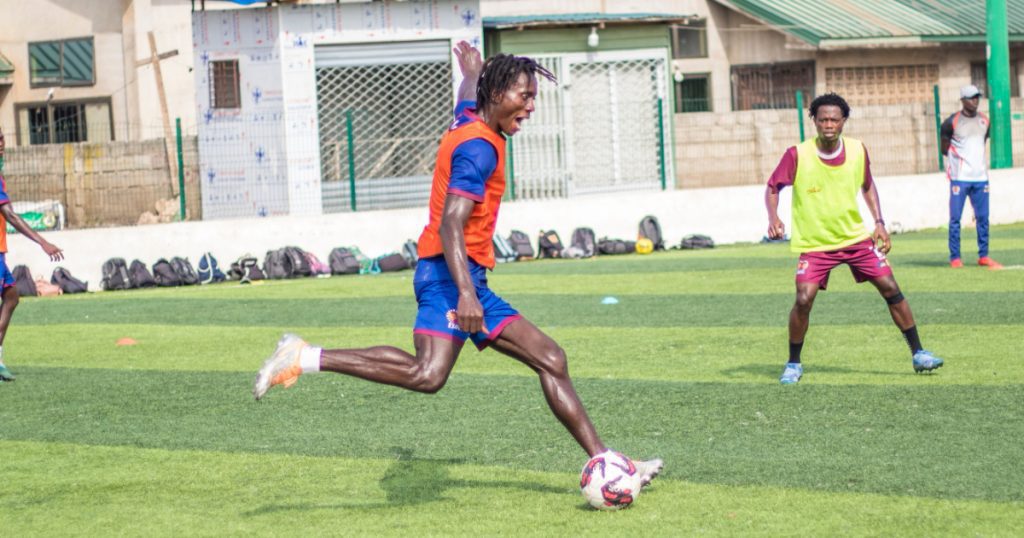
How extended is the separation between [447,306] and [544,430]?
2.13 meters

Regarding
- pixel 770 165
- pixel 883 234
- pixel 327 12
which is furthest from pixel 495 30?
pixel 883 234

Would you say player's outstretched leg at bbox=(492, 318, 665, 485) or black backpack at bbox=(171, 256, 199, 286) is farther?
black backpack at bbox=(171, 256, 199, 286)

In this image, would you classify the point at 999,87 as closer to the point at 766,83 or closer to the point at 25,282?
the point at 766,83

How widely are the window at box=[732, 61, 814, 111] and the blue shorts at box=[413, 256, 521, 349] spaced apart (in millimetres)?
28589

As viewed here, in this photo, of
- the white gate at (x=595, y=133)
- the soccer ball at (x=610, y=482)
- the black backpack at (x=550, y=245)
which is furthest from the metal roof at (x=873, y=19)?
the soccer ball at (x=610, y=482)

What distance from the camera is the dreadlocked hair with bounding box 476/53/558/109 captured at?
6617mm

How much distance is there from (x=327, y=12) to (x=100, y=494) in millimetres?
19817

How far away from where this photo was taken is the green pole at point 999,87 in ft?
90.0

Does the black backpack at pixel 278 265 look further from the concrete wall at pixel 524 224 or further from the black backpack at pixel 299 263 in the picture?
the concrete wall at pixel 524 224

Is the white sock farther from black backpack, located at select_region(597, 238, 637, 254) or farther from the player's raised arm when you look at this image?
black backpack, located at select_region(597, 238, 637, 254)


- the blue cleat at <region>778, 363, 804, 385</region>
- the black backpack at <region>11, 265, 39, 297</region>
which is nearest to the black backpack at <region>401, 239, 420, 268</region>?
the black backpack at <region>11, 265, 39, 297</region>

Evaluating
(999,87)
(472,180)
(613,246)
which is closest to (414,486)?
(472,180)

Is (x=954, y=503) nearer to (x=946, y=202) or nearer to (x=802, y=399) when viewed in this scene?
(x=802, y=399)

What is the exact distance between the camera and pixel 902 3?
117 feet
